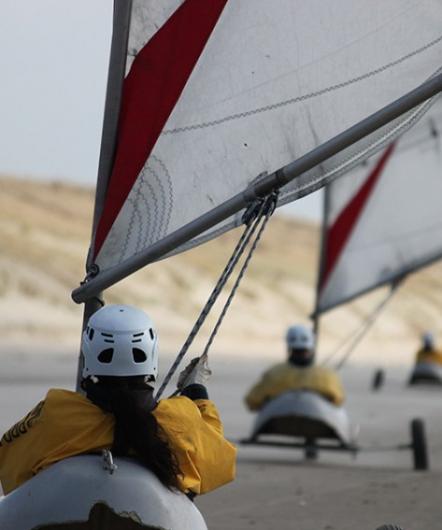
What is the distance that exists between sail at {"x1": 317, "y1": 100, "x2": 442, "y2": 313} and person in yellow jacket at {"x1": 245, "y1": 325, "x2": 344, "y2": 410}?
459 cm

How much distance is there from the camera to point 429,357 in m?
38.1

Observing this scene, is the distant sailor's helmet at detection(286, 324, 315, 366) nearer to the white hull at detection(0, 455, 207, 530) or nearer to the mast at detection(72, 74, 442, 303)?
the mast at detection(72, 74, 442, 303)

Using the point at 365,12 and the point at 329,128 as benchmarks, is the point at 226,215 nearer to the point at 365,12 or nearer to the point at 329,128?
the point at 329,128

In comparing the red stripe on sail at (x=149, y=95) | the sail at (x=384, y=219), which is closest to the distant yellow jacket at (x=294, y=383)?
the sail at (x=384, y=219)

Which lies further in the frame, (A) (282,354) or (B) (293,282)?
(B) (293,282)

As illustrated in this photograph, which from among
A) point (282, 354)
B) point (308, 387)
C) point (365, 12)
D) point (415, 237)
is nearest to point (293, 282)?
point (282, 354)

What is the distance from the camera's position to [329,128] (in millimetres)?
8547

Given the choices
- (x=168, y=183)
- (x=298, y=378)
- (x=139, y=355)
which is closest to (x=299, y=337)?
(x=298, y=378)

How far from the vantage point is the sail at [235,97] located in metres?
8.16

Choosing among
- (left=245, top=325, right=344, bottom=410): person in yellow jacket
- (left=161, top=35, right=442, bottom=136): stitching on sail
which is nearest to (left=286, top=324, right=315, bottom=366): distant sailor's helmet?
(left=245, top=325, right=344, bottom=410): person in yellow jacket

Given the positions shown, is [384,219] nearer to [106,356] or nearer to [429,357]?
[429,357]

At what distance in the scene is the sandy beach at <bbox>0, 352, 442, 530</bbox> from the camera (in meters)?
11.1

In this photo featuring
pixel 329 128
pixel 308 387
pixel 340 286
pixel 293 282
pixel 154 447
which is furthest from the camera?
pixel 293 282

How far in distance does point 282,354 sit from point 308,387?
43.9 meters
